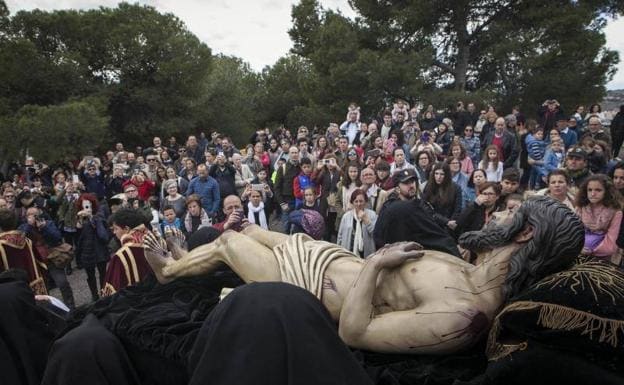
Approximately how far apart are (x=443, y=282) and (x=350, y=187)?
17.1ft

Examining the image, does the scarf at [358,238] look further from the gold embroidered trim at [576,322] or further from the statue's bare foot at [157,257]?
the gold embroidered trim at [576,322]

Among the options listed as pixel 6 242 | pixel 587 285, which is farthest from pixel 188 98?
pixel 587 285

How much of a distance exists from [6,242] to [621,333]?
541cm

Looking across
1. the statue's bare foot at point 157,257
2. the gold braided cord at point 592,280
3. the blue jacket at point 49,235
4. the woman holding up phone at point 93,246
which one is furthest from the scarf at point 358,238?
the blue jacket at point 49,235

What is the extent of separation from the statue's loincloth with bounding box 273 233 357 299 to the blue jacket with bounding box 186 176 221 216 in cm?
566

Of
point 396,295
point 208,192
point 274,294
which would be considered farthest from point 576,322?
point 208,192

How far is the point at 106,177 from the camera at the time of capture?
11172mm

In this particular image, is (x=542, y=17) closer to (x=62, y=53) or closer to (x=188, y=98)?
(x=188, y=98)

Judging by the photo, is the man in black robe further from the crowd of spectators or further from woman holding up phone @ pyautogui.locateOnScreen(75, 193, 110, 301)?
woman holding up phone @ pyautogui.locateOnScreen(75, 193, 110, 301)

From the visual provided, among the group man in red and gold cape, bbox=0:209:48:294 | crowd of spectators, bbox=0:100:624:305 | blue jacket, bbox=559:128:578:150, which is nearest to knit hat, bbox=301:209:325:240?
crowd of spectators, bbox=0:100:624:305

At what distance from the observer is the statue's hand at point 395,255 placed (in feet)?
8.17

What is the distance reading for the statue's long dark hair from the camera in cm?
218

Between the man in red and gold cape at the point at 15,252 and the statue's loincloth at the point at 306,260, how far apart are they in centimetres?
339

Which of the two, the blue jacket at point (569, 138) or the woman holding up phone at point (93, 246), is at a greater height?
the blue jacket at point (569, 138)
